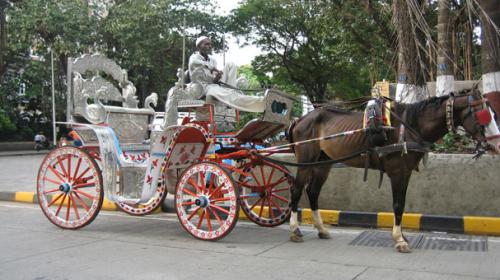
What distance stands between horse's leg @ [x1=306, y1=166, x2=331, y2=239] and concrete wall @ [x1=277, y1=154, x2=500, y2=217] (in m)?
1.26

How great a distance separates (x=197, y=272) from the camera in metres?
4.74

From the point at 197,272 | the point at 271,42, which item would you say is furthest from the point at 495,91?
the point at 271,42

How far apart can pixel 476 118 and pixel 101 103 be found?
4.97 m

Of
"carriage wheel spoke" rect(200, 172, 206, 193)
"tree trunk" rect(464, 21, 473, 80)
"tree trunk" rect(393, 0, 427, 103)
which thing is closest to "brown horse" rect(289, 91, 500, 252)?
"carriage wheel spoke" rect(200, 172, 206, 193)

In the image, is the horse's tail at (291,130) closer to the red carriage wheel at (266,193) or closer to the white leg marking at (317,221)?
the red carriage wheel at (266,193)

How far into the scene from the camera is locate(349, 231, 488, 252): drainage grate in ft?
19.0

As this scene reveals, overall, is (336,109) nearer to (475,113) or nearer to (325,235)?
(325,235)

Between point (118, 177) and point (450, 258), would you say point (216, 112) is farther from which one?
point (450, 258)

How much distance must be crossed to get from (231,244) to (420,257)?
2100 millimetres

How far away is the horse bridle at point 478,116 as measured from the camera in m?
5.00

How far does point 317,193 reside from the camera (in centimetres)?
640

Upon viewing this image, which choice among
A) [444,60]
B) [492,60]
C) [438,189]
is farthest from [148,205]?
[492,60]

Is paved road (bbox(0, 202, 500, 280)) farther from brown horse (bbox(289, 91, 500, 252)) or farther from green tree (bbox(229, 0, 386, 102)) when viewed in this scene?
green tree (bbox(229, 0, 386, 102))

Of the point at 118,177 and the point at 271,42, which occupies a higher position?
the point at 271,42
